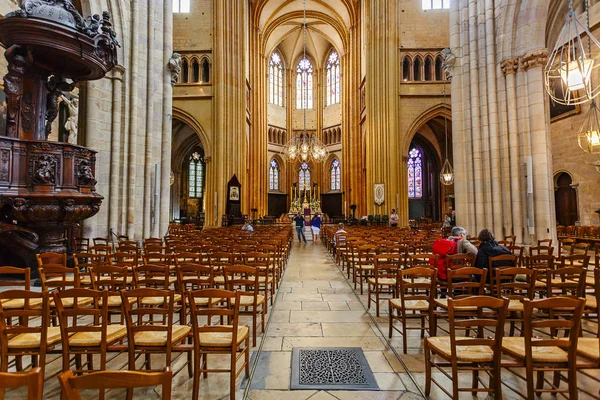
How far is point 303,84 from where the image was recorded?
42.5m

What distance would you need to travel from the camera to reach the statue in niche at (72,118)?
1038cm

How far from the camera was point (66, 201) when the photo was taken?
7.18 m

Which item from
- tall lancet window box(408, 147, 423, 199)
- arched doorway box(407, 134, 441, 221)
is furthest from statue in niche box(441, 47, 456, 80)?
tall lancet window box(408, 147, 423, 199)

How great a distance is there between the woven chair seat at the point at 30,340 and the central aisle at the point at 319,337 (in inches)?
70.2

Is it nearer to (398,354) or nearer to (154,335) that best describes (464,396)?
(398,354)

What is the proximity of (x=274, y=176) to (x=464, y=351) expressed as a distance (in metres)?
38.5

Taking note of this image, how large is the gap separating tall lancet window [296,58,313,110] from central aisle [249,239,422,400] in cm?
3708

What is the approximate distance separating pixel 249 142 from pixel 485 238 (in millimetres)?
27708

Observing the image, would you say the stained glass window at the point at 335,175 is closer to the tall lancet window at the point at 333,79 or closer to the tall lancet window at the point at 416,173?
the tall lancet window at the point at 333,79

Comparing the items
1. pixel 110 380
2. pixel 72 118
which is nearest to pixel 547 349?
pixel 110 380

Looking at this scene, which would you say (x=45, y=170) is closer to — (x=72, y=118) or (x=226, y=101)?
(x=72, y=118)

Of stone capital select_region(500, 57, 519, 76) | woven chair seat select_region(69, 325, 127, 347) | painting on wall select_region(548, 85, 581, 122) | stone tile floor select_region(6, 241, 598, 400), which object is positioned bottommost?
stone tile floor select_region(6, 241, 598, 400)

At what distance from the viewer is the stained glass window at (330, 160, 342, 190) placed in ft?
132

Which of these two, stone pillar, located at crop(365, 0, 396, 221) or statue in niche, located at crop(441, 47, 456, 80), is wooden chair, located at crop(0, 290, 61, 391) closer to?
statue in niche, located at crop(441, 47, 456, 80)
